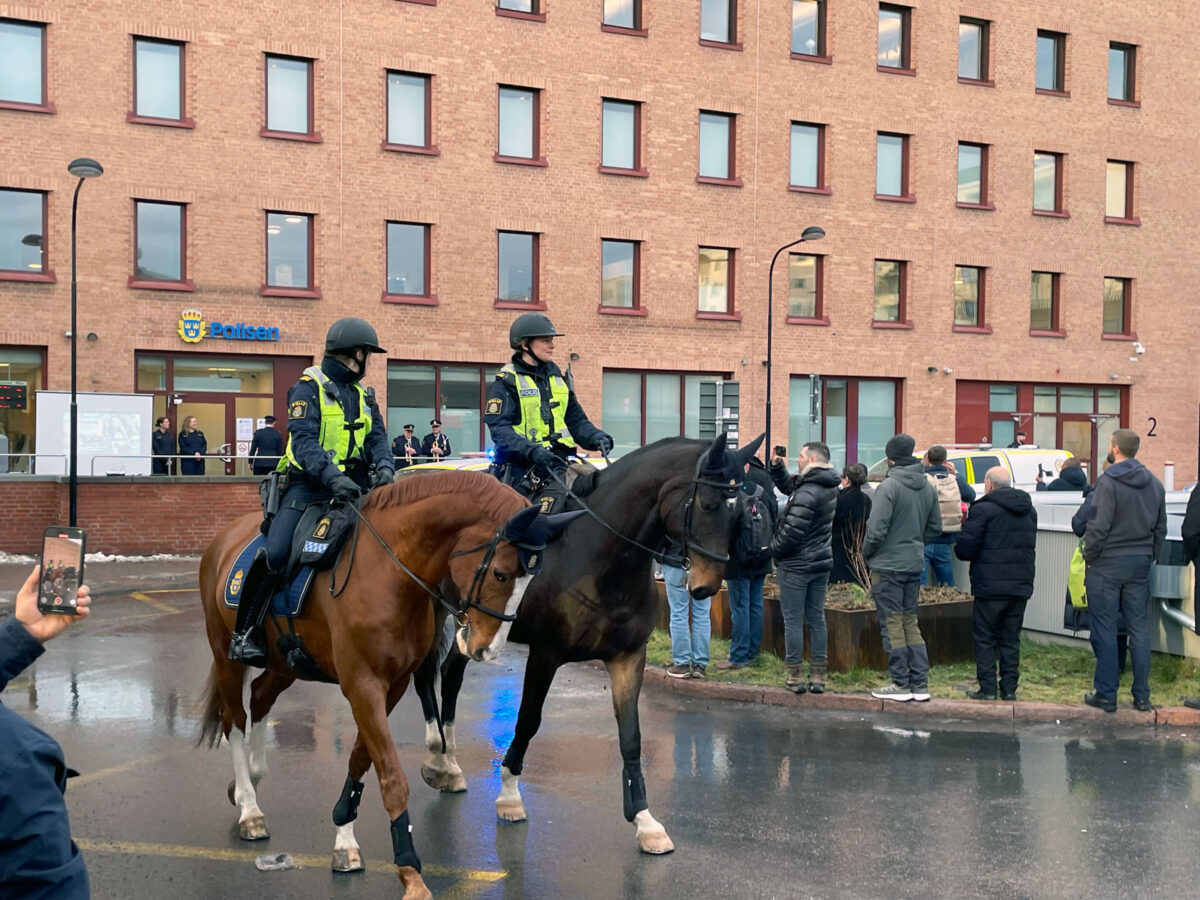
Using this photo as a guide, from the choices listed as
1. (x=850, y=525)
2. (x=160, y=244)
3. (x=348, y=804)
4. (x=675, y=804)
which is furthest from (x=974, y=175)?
(x=348, y=804)

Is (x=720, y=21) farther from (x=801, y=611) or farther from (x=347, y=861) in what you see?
(x=347, y=861)

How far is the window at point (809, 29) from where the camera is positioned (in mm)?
35000

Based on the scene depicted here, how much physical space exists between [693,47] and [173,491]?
18797 mm

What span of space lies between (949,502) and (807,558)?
4223 millimetres

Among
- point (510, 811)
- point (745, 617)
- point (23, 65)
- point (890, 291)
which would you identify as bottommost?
point (510, 811)

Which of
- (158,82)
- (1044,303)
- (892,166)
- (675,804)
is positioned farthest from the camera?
(1044,303)

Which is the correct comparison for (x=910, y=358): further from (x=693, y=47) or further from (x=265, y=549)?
(x=265, y=549)

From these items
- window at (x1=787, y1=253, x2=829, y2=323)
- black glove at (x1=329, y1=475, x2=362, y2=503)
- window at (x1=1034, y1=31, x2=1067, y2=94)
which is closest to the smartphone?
black glove at (x1=329, y1=475, x2=362, y2=503)

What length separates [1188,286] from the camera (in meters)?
40.2

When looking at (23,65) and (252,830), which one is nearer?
(252,830)

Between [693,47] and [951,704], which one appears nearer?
[951,704]

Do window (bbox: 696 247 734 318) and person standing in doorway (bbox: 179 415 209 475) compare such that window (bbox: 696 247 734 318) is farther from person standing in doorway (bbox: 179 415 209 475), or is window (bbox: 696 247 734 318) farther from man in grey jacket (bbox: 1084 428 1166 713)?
man in grey jacket (bbox: 1084 428 1166 713)

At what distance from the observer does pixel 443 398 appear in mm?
31875

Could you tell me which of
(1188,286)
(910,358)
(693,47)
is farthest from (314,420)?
(1188,286)
